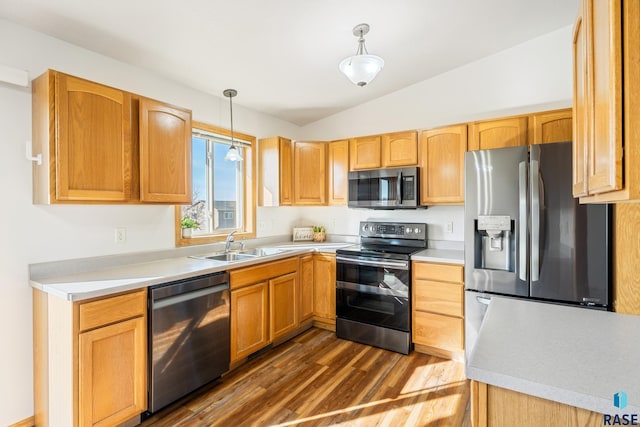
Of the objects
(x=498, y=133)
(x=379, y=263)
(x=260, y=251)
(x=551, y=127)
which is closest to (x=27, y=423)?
(x=260, y=251)

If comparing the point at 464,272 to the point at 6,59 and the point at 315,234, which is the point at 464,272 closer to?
the point at 315,234

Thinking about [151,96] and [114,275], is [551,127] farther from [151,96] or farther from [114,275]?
[114,275]

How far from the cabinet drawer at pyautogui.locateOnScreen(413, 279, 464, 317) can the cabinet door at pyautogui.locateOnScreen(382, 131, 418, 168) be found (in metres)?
1.18

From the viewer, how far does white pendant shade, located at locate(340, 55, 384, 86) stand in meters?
1.84

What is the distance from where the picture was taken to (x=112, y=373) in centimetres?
180

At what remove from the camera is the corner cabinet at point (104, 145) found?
1783mm

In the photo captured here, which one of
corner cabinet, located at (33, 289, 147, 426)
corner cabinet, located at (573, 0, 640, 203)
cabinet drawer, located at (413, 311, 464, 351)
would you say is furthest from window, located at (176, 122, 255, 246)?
corner cabinet, located at (573, 0, 640, 203)

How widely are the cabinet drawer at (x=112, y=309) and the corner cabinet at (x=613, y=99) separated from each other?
218cm

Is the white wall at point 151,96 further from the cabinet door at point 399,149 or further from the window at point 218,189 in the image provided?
the cabinet door at point 399,149

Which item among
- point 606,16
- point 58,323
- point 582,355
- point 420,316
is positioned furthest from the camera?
point 420,316

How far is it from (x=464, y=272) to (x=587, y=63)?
1913 millimetres

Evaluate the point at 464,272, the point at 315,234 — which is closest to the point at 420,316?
the point at 464,272

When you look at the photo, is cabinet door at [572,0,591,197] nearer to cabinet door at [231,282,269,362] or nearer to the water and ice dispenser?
the water and ice dispenser

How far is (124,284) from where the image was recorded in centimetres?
182
